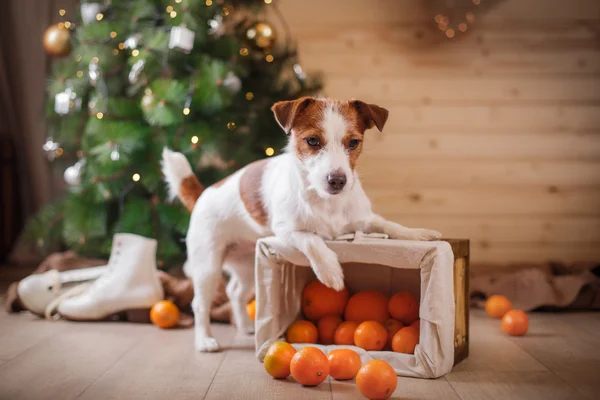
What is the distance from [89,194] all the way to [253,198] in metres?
1.45

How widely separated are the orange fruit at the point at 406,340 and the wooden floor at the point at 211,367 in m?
0.15

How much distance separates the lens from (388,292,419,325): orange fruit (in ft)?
7.25

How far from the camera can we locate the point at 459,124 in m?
4.11

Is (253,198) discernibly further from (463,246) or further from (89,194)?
(89,194)

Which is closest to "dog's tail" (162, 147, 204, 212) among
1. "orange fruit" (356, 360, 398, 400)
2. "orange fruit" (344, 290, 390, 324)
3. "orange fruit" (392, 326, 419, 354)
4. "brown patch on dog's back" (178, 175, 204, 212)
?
"brown patch on dog's back" (178, 175, 204, 212)

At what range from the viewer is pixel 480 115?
161 inches

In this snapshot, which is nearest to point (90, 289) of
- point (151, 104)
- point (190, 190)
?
point (190, 190)

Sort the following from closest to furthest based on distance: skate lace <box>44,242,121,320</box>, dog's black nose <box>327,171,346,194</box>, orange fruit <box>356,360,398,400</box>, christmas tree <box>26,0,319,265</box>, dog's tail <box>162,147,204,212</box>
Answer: orange fruit <box>356,360,398,400</box> < dog's black nose <box>327,171,346,194</box> < dog's tail <box>162,147,204,212</box> < skate lace <box>44,242,121,320</box> < christmas tree <box>26,0,319,265</box>

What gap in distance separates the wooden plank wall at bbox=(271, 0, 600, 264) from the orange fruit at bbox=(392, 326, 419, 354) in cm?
206

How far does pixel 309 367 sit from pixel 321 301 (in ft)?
1.61

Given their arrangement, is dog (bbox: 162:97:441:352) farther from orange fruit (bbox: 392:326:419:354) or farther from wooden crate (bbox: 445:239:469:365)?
orange fruit (bbox: 392:326:419:354)

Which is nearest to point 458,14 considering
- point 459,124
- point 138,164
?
point 459,124

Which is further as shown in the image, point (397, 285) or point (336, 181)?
point (397, 285)

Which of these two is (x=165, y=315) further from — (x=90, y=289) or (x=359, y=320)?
(x=359, y=320)
